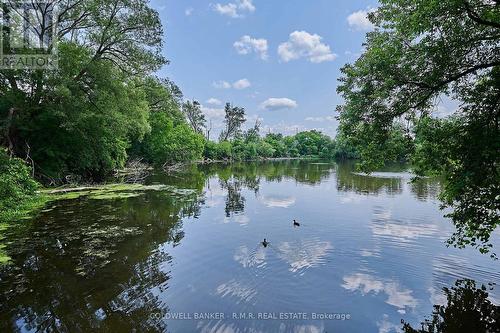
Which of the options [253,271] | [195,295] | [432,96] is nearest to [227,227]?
[253,271]

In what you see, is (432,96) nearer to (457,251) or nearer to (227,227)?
(457,251)

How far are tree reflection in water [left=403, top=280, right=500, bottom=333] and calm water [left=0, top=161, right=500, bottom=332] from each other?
0.25 meters

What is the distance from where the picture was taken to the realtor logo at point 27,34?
2044 cm

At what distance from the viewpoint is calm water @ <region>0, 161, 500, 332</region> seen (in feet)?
22.5

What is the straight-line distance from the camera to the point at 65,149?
81.6 feet

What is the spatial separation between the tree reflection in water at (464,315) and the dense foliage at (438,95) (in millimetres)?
1235

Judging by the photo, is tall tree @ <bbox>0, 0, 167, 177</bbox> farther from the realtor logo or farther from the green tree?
the green tree

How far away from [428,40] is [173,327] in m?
8.66

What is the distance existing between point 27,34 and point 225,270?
875 inches

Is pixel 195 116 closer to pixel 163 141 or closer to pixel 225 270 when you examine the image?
pixel 163 141

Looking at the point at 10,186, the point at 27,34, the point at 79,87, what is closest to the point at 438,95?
the point at 10,186

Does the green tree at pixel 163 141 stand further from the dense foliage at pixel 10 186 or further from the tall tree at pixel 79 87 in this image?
the dense foliage at pixel 10 186

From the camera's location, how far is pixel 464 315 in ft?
22.9

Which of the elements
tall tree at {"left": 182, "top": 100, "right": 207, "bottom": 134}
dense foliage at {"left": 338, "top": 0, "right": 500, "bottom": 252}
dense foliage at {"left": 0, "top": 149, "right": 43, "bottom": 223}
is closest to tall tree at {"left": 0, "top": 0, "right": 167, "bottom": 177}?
dense foliage at {"left": 0, "top": 149, "right": 43, "bottom": 223}
